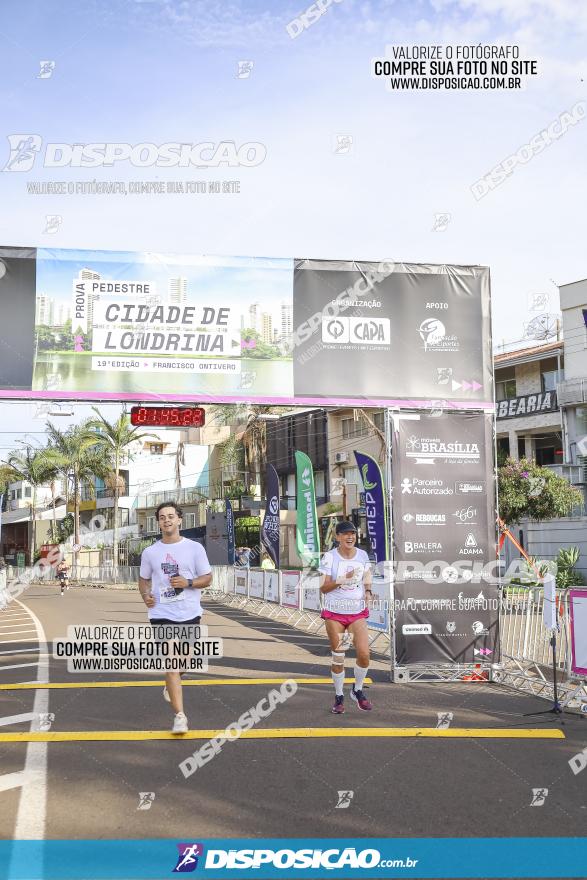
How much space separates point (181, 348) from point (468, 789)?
25.8 ft

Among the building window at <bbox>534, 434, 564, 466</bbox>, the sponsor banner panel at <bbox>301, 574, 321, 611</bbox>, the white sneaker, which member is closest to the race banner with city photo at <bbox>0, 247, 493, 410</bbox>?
the white sneaker

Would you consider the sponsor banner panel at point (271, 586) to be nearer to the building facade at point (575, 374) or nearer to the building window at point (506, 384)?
the building facade at point (575, 374)

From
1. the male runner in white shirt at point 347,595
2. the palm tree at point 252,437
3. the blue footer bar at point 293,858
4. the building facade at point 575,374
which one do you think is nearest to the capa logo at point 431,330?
Answer: the male runner in white shirt at point 347,595

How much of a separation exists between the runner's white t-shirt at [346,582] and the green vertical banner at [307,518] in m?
12.9

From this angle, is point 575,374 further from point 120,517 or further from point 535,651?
point 120,517

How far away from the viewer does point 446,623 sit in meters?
11.0

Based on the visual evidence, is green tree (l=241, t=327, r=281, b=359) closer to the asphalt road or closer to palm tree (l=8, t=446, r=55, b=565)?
the asphalt road

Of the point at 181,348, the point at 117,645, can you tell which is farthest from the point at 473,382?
the point at 117,645

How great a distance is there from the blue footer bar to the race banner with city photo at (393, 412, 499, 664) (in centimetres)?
611

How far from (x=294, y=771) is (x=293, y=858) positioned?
1.72m

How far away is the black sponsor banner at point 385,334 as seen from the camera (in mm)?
12273

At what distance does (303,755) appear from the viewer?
6707 mm

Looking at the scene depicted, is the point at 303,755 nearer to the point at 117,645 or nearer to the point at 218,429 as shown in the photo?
the point at 117,645

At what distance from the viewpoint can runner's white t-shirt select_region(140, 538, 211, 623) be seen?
23.9 feet
